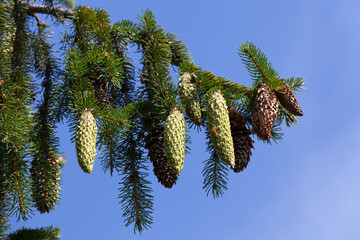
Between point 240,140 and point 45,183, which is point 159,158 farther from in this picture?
point 45,183

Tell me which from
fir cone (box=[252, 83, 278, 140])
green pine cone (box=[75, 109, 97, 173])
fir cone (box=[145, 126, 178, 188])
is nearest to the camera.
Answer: green pine cone (box=[75, 109, 97, 173])

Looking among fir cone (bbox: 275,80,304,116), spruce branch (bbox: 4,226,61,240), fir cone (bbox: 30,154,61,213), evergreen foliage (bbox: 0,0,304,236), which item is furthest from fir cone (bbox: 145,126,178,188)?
spruce branch (bbox: 4,226,61,240)

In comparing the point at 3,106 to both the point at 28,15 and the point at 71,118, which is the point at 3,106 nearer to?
the point at 71,118

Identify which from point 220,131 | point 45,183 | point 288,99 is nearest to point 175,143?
point 220,131

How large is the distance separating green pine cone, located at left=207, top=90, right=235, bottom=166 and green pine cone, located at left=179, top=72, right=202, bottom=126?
0.13m

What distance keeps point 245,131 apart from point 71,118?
109cm

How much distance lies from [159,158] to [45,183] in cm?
75

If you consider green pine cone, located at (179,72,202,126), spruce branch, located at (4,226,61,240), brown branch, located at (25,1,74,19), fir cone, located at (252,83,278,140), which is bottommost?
spruce branch, located at (4,226,61,240)

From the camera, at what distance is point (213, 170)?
3055 millimetres

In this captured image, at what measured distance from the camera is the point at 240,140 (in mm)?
2869

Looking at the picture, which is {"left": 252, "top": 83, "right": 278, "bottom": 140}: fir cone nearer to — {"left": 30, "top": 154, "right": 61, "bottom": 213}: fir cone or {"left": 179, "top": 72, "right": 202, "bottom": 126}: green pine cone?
{"left": 179, "top": 72, "right": 202, "bottom": 126}: green pine cone

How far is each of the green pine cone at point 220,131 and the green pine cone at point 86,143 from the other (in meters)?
0.63

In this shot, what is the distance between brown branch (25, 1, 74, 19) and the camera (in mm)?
3506

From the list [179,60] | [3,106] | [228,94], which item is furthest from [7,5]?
[228,94]
